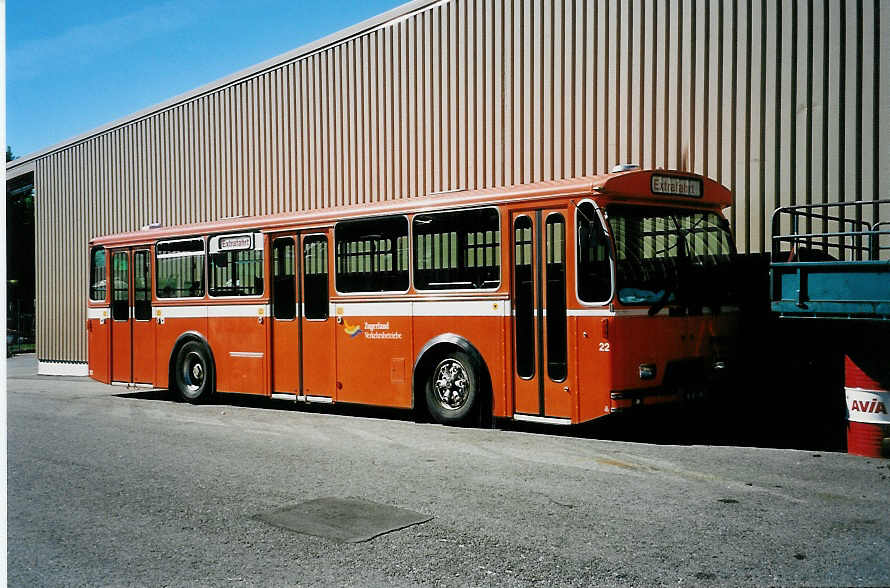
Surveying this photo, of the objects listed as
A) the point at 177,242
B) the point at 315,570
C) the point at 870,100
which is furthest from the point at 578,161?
the point at 315,570

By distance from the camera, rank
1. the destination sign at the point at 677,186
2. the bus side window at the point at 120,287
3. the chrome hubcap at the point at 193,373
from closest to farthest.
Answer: the destination sign at the point at 677,186, the chrome hubcap at the point at 193,373, the bus side window at the point at 120,287

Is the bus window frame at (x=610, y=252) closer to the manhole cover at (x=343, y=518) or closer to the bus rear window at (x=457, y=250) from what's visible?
the bus rear window at (x=457, y=250)

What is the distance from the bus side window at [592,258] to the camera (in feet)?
31.4

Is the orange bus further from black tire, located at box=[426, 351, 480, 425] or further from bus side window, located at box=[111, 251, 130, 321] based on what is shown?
bus side window, located at box=[111, 251, 130, 321]

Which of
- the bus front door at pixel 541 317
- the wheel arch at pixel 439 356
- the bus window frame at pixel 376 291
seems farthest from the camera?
the bus window frame at pixel 376 291

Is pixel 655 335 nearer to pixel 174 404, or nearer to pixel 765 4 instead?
pixel 765 4

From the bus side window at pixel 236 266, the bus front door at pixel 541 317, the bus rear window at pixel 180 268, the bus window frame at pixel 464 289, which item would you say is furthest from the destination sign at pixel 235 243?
the bus front door at pixel 541 317

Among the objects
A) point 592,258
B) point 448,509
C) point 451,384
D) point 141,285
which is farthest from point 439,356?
point 141,285

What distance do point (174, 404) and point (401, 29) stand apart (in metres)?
8.60

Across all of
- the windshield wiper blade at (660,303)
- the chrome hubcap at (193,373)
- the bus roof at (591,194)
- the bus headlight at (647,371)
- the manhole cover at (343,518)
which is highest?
the bus roof at (591,194)

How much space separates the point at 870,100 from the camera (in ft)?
36.7

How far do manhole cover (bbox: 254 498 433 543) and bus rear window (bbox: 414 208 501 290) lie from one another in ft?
14.2

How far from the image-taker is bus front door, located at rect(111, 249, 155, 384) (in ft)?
52.1

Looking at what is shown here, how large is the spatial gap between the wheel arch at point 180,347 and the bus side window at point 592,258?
736 cm
